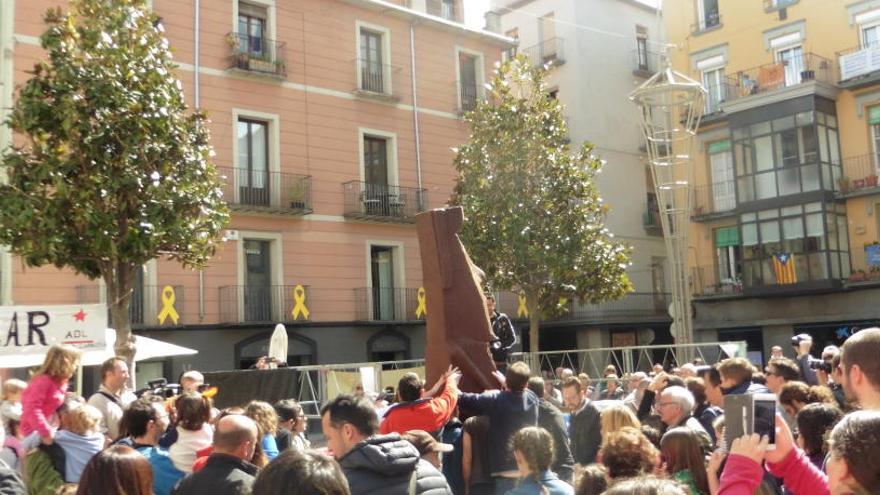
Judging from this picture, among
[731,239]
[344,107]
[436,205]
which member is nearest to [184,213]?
[344,107]

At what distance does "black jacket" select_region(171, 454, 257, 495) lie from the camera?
13.9 feet

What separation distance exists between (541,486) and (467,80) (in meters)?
26.1

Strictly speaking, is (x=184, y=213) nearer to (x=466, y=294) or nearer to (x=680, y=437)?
(x=466, y=294)

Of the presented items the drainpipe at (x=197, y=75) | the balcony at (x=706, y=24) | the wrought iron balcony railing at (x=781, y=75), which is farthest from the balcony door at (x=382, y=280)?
the balcony at (x=706, y=24)

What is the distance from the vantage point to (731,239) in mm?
31781

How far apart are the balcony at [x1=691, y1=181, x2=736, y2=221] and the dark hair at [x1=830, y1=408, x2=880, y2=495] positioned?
30.0m

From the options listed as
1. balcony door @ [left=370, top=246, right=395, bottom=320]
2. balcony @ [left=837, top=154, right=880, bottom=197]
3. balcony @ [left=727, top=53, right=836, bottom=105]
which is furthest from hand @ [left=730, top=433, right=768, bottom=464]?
balcony @ [left=727, top=53, right=836, bottom=105]

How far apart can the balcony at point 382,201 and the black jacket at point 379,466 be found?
2210cm

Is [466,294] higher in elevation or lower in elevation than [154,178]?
lower

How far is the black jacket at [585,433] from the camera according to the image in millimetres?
7996

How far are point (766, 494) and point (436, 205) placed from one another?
982 inches

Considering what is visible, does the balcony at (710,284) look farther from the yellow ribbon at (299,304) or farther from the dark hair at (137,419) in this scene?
the dark hair at (137,419)

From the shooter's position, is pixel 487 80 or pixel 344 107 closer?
pixel 344 107

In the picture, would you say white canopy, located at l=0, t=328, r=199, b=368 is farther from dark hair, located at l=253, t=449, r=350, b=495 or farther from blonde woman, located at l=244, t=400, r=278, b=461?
dark hair, located at l=253, t=449, r=350, b=495
